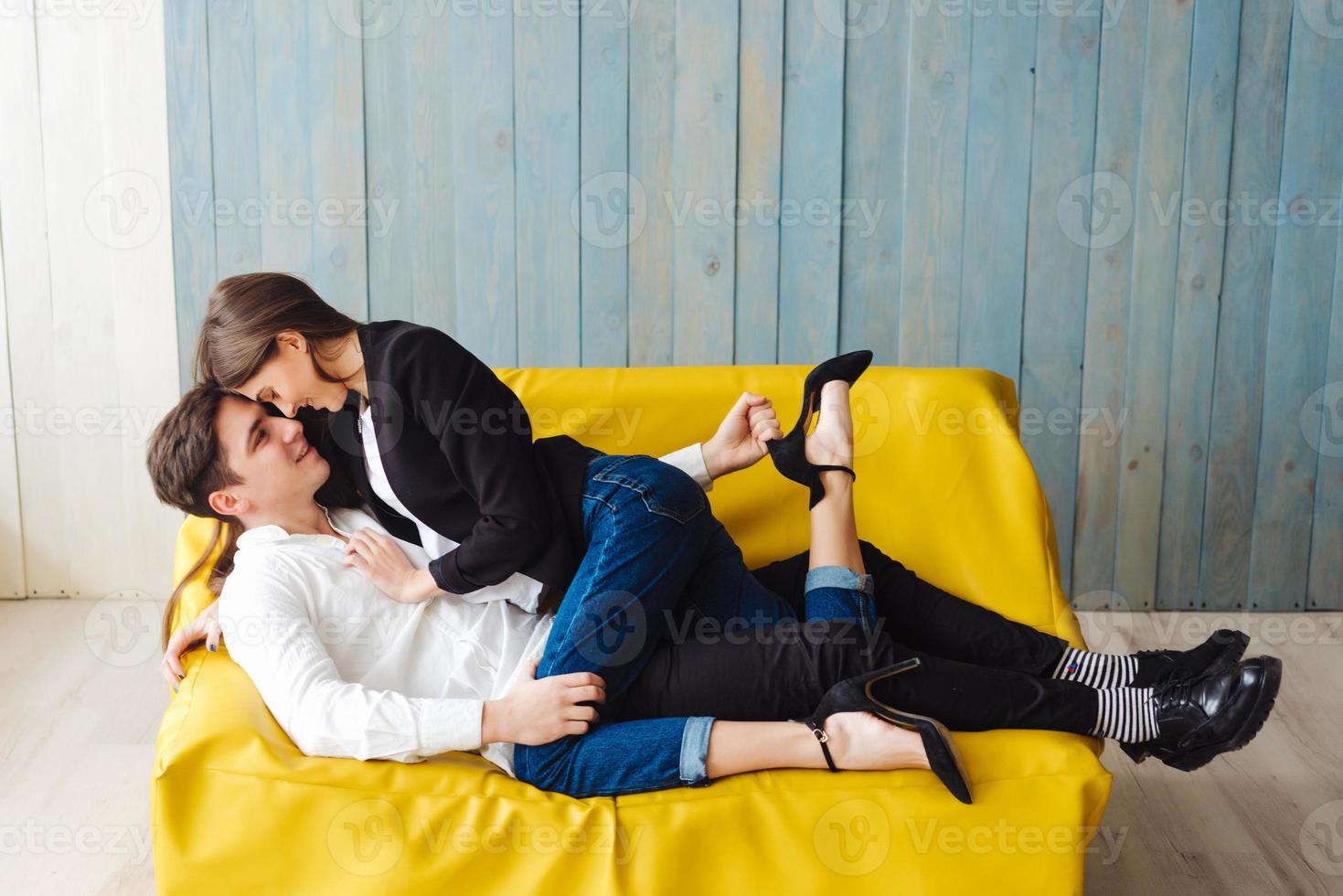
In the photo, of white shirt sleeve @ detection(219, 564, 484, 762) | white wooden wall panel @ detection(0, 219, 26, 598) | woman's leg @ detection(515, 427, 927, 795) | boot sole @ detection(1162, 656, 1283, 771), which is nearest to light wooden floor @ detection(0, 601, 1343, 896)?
white wooden wall panel @ detection(0, 219, 26, 598)

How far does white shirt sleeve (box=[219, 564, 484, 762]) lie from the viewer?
140cm

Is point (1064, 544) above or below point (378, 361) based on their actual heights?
below

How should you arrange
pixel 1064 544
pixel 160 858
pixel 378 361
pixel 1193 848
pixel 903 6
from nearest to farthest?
1. pixel 160 858
2. pixel 378 361
3. pixel 1193 848
4. pixel 903 6
5. pixel 1064 544

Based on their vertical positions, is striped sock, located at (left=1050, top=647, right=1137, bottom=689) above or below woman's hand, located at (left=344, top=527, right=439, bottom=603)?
below

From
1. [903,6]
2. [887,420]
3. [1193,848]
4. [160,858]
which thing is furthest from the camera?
[903,6]

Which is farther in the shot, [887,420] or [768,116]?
[768,116]

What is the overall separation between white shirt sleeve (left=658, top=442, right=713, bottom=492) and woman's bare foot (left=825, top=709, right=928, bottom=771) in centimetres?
54

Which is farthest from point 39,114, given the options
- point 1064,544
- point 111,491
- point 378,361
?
point 1064,544

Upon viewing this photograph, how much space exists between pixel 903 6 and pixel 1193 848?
192 centimetres

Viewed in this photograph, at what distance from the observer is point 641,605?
1.57m

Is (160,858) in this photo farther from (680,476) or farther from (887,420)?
(887,420)

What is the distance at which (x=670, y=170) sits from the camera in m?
2.66

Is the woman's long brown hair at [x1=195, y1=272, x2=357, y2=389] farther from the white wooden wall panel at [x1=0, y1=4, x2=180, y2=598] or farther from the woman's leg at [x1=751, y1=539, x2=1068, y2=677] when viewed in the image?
the white wooden wall panel at [x1=0, y1=4, x2=180, y2=598]

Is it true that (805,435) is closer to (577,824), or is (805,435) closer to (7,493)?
(577,824)
